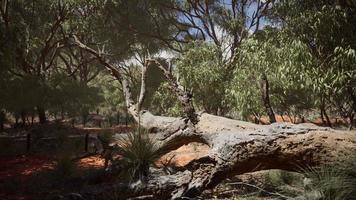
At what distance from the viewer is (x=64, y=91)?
1970 cm

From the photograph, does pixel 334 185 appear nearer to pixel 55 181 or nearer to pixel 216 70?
pixel 55 181

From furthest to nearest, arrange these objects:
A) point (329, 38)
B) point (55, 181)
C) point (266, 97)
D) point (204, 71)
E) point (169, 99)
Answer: point (169, 99) → point (204, 71) → point (266, 97) → point (329, 38) → point (55, 181)

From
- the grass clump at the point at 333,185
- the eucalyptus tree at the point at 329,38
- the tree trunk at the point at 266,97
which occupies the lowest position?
the grass clump at the point at 333,185

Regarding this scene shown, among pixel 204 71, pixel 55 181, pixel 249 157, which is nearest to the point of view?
pixel 249 157

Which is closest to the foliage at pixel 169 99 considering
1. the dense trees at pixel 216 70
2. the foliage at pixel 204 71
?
the dense trees at pixel 216 70

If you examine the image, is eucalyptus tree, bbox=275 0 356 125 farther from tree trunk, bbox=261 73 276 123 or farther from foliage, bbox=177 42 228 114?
foliage, bbox=177 42 228 114

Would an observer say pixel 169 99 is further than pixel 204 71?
Yes

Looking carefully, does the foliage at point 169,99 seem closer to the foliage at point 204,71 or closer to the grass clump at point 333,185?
the foliage at point 204,71

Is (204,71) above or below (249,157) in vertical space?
above

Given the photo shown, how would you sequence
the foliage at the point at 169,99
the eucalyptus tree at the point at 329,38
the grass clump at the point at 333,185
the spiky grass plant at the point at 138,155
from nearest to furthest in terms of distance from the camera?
the grass clump at the point at 333,185 → the spiky grass plant at the point at 138,155 → the eucalyptus tree at the point at 329,38 → the foliage at the point at 169,99

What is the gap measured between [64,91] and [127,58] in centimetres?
905

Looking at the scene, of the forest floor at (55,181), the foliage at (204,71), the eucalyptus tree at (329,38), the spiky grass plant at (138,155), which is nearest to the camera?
the forest floor at (55,181)

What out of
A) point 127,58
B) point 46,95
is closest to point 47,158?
point 46,95

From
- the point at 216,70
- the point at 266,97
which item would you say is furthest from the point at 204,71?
the point at 266,97
